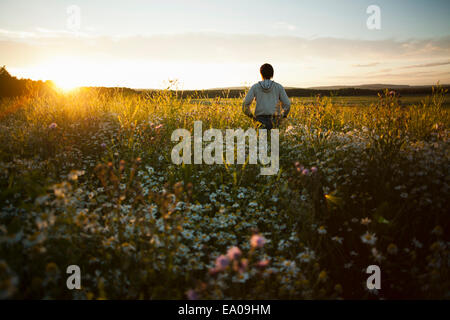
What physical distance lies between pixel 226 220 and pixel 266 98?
459cm

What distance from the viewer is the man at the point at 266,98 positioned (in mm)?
7070

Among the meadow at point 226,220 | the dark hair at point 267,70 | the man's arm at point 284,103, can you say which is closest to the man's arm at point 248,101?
the dark hair at point 267,70

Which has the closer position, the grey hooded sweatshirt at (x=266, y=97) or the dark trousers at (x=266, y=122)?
the grey hooded sweatshirt at (x=266, y=97)

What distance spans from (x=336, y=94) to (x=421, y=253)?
5.25m

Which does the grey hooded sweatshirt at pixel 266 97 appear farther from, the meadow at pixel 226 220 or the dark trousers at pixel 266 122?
the meadow at pixel 226 220

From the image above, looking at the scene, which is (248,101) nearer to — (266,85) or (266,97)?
(266,97)

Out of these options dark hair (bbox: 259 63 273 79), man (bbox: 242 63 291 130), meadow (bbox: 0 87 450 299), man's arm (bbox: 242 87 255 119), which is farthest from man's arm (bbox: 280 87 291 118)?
meadow (bbox: 0 87 450 299)

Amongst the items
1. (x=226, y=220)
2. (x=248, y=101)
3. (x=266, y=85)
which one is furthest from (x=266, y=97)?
(x=226, y=220)

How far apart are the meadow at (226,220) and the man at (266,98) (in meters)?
1.25

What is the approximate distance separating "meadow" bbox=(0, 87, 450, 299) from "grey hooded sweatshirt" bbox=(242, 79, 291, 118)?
4.22 feet
